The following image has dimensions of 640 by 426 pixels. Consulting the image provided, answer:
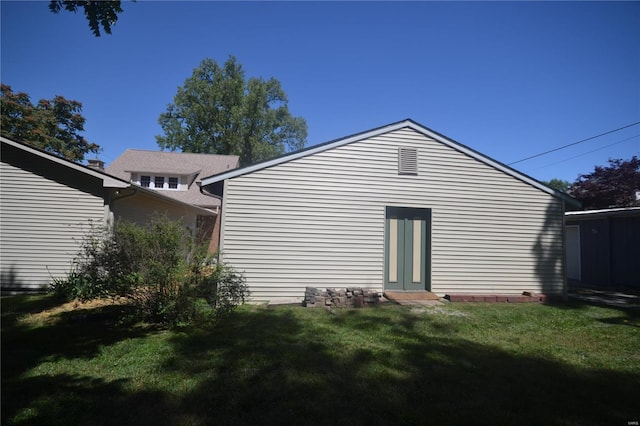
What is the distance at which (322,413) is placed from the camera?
10.1ft

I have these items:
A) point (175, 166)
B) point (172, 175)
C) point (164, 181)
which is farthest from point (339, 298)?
point (175, 166)

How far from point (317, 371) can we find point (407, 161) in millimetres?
6393

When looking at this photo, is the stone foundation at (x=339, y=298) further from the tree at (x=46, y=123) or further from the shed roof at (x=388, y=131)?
the tree at (x=46, y=123)

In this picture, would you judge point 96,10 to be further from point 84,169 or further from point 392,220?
point 392,220

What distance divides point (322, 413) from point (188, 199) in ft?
56.3

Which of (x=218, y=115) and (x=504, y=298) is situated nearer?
(x=504, y=298)

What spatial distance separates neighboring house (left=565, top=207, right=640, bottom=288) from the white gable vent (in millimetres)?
8821

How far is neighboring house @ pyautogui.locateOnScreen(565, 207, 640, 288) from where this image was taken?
1198 cm

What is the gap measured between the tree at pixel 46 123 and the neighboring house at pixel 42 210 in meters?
13.0

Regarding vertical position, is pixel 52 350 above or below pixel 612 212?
below

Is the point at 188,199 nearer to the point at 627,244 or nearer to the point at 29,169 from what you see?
the point at 29,169

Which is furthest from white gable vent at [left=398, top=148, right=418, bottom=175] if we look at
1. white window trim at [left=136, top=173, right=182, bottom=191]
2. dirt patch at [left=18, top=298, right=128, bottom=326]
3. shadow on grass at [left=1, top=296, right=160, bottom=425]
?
white window trim at [left=136, top=173, right=182, bottom=191]

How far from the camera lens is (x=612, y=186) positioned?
22016 mm

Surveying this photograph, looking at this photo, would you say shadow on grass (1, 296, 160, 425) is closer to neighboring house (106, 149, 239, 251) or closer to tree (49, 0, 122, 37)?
tree (49, 0, 122, 37)
